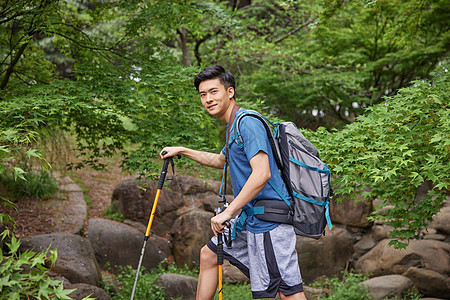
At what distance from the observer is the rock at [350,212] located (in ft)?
31.6

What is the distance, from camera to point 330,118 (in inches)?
535

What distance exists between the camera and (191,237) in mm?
9047

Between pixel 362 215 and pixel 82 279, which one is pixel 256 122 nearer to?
pixel 82 279

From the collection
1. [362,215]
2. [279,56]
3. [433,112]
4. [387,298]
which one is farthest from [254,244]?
[362,215]

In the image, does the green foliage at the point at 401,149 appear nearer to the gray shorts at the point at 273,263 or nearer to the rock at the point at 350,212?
the gray shorts at the point at 273,263

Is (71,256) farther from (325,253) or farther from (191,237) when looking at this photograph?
(325,253)

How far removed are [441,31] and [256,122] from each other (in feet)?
29.9

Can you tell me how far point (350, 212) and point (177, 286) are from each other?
4.95m

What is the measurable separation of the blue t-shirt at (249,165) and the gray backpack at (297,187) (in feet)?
0.11

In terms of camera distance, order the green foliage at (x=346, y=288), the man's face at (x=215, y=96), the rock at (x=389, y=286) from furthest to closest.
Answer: the rock at (x=389, y=286)
the green foliage at (x=346, y=288)
the man's face at (x=215, y=96)

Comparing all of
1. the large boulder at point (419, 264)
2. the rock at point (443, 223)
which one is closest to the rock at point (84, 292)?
the large boulder at point (419, 264)

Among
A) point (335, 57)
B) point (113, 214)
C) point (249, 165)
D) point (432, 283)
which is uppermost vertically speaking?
point (335, 57)

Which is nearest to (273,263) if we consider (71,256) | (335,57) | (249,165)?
(249,165)

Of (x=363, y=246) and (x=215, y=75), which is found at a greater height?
(x=215, y=75)
